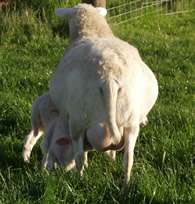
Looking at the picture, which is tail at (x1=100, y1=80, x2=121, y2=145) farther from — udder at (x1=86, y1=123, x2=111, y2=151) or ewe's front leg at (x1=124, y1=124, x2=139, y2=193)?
ewe's front leg at (x1=124, y1=124, x2=139, y2=193)

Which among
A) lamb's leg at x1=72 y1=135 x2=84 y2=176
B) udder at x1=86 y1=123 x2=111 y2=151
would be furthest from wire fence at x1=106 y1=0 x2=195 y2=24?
udder at x1=86 y1=123 x2=111 y2=151

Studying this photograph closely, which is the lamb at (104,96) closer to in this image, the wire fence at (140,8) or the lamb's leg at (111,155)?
the lamb's leg at (111,155)

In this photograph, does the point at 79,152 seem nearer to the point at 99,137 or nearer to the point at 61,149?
the point at 99,137

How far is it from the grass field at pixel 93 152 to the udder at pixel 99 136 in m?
0.23

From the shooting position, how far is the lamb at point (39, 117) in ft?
12.6

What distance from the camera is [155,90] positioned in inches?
132

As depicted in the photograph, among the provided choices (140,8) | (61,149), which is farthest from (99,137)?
(140,8)

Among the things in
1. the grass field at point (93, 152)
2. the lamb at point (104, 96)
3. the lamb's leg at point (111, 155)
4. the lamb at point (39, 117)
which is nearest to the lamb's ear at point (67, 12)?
the grass field at point (93, 152)

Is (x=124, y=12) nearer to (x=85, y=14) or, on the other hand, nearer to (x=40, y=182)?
(x=85, y=14)

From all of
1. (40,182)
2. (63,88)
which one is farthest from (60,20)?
(40,182)

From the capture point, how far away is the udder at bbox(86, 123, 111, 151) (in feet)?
9.59

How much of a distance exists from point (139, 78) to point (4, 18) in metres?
4.93

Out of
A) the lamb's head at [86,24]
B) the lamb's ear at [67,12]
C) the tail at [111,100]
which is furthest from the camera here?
the lamb's ear at [67,12]

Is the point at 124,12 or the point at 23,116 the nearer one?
the point at 23,116
